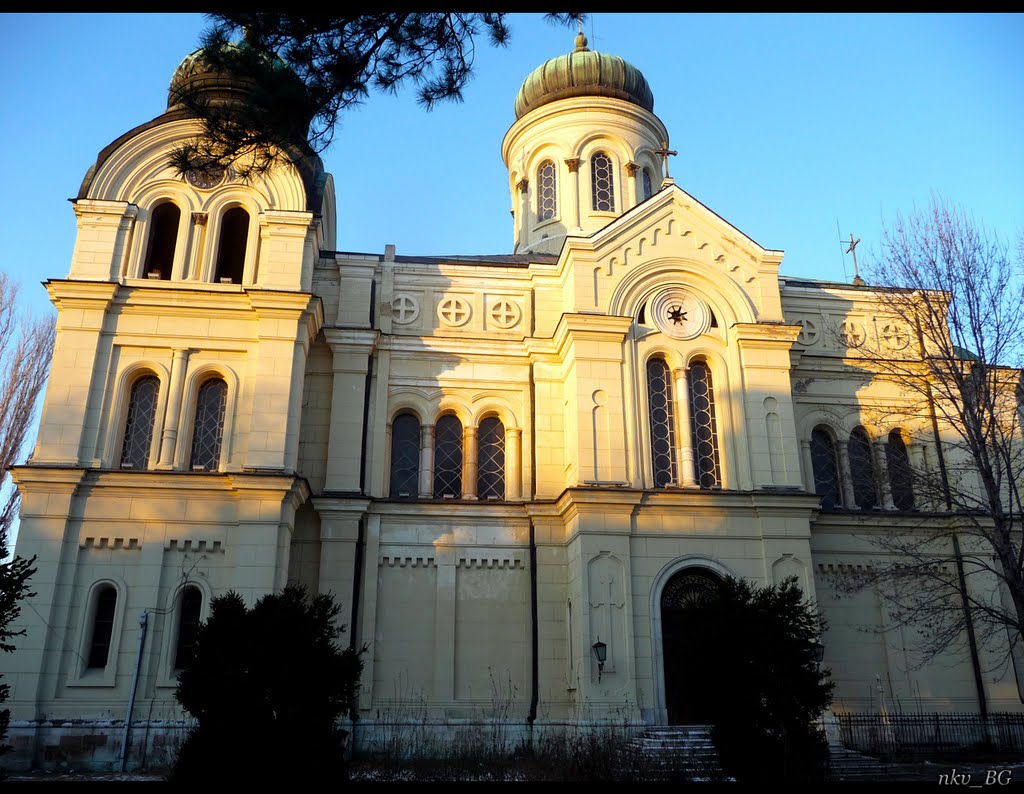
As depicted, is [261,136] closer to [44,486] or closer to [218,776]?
[218,776]

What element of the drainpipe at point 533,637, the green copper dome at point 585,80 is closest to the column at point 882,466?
the drainpipe at point 533,637

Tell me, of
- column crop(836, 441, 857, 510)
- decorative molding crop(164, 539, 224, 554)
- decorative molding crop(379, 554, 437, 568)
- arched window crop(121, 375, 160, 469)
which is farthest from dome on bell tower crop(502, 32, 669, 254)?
decorative molding crop(164, 539, 224, 554)

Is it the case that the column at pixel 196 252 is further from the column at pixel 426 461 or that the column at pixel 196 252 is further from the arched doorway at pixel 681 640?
the arched doorway at pixel 681 640

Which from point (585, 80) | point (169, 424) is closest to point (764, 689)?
point (169, 424)

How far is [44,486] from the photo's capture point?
17453mm

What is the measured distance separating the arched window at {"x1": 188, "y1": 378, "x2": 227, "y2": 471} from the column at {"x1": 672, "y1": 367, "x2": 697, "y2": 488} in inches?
392

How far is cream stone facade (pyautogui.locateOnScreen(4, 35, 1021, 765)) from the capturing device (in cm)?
1736

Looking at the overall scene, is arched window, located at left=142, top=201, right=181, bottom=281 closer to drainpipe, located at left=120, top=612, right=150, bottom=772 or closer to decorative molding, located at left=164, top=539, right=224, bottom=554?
decorative molding, located at left=164, top=539, right=224, bottom=554

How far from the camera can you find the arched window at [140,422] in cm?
1867

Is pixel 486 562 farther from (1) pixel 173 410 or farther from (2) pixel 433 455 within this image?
(1) pixel 173 410

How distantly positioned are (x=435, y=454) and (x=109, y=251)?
8.56 metres

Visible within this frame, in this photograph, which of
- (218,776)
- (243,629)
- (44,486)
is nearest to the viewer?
(218,776)

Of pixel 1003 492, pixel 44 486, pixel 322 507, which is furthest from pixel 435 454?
pixel 1003 492

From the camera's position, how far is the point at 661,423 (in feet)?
→ 66.3
